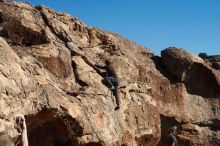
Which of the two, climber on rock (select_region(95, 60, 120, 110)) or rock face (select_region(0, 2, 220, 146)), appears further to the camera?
climber on rock (select_region(95, 60, 120, 110))

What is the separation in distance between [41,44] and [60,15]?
3288 mm

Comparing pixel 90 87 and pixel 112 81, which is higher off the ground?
pixel 112 81

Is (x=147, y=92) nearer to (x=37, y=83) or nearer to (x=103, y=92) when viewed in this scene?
(x=103, y=92)

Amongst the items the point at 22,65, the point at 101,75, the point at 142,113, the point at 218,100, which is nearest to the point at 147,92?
the point at 142,113

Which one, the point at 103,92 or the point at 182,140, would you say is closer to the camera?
the point at 103,92

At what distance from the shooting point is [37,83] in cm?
1485

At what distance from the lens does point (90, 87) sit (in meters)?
17.6

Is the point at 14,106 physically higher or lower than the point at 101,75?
lower

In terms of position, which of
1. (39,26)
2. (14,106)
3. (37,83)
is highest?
(39,26)

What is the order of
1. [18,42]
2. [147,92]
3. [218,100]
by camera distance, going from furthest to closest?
[218,100] → [147,92] → [18,42]

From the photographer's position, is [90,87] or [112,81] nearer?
[90,87]

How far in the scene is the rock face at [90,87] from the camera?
47.3 feet

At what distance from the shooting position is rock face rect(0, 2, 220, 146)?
14.4 m

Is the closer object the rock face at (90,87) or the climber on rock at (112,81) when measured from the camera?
the rock face at (90,87)
